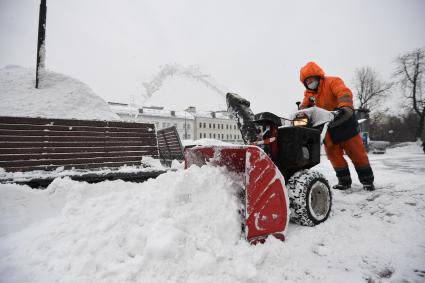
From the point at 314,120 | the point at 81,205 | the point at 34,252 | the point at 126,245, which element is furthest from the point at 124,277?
the point at 314,120

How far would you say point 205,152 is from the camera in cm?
265

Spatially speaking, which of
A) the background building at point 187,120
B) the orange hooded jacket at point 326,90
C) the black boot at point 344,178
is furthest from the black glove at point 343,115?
the background building at point 187,120

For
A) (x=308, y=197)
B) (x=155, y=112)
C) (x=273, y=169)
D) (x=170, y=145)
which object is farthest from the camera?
(x=155, y=112)

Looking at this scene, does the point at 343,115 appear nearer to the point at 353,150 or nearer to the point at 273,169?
the point at 353,150

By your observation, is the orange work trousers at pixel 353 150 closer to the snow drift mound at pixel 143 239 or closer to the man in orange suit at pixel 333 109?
the man in orange suit at pixel 333 109

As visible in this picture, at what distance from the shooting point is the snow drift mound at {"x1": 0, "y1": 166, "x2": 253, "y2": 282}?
4.92 feet

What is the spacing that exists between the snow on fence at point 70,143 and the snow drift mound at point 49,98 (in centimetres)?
128

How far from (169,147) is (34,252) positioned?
466 cm

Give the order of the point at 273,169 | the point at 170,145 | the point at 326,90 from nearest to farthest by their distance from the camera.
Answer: the point at 273,169 → the point at 326,90 → the point at 170,145

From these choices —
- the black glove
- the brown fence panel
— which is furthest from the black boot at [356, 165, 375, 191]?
the brown fence panel

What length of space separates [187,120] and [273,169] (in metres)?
56.0

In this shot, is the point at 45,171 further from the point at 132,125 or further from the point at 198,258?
the point at 198,258

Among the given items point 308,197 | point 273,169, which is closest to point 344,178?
point 308,197

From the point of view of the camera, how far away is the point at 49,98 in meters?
5.52
